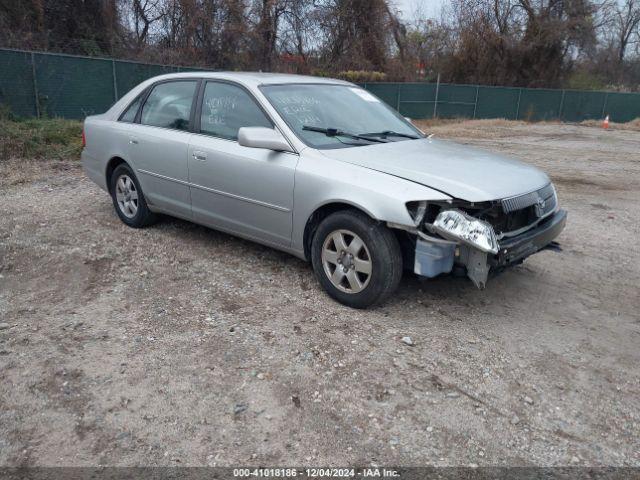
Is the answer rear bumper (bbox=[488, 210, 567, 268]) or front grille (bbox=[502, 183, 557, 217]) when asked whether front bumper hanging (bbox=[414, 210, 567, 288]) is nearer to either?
rear bumper (bbox=[488, 210, 567, 268])

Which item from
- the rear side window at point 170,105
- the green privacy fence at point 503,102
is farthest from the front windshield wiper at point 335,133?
the green privacy fence at point 503,102

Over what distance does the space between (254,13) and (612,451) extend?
23.2m

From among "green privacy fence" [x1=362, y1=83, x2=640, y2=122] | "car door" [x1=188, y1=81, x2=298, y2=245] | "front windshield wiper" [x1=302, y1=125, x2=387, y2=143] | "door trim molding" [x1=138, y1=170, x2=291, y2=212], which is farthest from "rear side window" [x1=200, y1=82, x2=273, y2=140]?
"green privacy fence" [x1=362, y1=83, x2=640, y2=122]

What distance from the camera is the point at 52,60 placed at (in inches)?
526

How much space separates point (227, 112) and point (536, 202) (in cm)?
264

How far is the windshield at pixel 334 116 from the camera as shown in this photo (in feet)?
14.5

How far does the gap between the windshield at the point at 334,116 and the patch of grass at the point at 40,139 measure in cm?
665

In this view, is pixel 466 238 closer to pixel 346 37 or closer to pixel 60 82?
pixel 60 82

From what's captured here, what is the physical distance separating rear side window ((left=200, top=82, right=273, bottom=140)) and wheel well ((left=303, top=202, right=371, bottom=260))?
33.4 inches

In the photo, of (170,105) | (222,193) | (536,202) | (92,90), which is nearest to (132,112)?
(170,105)

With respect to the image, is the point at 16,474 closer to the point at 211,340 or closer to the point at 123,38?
the point at 211,340

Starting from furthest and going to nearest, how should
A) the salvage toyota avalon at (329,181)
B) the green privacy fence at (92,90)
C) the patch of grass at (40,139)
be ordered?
1. the green privacy fence at (92,90)
2. the patch of grass at (40,139)
3. the salvage toyota avalon at (329,181)

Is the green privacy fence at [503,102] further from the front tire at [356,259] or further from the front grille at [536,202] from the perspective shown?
the front tire at [356,259]

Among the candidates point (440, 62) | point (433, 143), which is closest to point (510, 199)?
point (433, 143)
